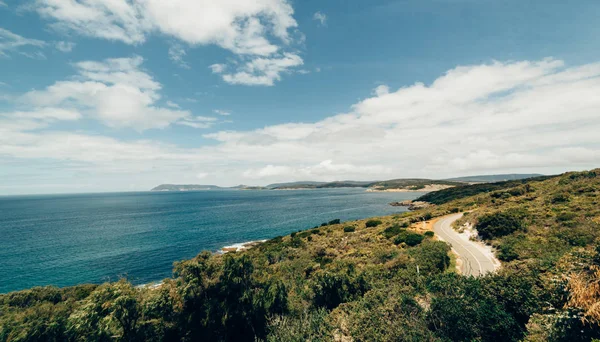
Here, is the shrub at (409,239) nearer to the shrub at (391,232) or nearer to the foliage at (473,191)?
the shrub at (391,232)

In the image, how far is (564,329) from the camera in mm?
9547

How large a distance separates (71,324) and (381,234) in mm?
41115

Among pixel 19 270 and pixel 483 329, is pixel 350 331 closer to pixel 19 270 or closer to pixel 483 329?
pixel 483 329

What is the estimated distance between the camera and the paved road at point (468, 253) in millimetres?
25783

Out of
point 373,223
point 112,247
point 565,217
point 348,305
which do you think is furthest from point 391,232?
point 112,247

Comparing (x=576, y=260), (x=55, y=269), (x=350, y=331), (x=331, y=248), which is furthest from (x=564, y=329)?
(x=55, y=269)

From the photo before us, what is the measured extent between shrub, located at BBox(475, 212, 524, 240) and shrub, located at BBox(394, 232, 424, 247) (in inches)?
332

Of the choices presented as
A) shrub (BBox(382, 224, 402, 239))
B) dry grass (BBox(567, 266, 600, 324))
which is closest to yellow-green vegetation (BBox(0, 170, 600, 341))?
dry grass (BBox(567, 266, 600, 324))

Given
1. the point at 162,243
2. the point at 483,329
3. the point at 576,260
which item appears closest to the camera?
the point at 576,260

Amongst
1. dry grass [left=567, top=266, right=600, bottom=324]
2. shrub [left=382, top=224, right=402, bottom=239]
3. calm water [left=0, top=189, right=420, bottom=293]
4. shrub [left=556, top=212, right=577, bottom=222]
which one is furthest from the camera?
calm water [left=0, top=189, right=420, bottom=293]

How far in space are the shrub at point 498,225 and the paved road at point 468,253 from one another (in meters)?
2.61

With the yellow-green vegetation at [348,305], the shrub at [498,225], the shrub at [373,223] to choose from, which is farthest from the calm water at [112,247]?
the shrub at [498,225]

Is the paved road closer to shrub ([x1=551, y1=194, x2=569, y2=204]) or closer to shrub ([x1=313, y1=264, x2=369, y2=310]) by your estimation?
shrub ([x1=313, y1=264, x2=369, y2=310])

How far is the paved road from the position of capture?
25.8m
